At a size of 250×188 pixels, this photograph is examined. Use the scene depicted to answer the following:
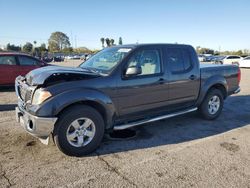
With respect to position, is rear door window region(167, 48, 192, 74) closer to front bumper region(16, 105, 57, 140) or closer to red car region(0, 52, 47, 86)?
front bumper region(16, 105, 57, 140)

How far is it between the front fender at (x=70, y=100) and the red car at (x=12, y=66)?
734cm

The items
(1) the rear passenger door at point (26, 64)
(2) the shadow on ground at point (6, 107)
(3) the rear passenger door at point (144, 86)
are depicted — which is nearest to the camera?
(3) the rear passenger door at point (144, 86)

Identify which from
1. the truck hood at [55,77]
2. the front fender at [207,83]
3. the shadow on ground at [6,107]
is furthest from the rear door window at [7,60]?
the front fender at [207,83]

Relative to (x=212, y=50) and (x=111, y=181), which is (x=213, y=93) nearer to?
(x=111, y=181)

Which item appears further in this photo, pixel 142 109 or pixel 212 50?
pixel 212 50

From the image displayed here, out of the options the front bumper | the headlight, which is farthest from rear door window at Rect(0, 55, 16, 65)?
the headlight

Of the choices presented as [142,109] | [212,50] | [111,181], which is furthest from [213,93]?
[212,50]

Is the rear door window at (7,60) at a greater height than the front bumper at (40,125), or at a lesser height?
greater

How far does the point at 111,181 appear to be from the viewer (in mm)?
3354

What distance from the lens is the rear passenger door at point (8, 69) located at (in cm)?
1012

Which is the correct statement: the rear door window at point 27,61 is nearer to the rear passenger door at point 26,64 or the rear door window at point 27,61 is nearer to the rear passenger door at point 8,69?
the rear passenger door at point 26,64

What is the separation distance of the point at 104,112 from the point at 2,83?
7531 millimetres

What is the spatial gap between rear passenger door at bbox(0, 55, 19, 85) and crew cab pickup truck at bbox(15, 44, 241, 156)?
6.06 metres

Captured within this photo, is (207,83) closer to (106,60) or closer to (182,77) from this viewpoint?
(182,77)
